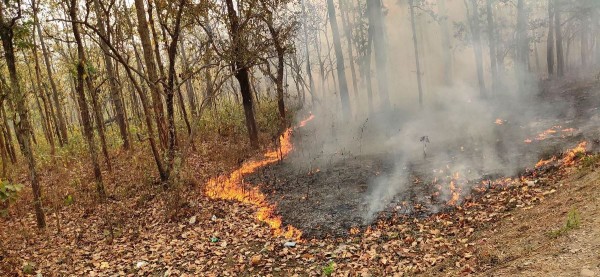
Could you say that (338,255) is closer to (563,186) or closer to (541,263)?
(541,263)

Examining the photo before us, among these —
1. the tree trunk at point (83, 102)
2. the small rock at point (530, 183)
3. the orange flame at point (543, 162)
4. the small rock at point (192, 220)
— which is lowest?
the small rock at point (530, 183)

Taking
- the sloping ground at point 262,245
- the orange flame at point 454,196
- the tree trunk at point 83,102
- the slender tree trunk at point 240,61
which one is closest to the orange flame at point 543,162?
the sloping ground at point 262,245

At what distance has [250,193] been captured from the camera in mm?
10656

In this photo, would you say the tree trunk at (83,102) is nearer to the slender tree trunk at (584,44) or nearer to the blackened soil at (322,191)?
the blackened soil at (322,191)

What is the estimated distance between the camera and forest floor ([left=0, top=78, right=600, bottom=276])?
16.6ft

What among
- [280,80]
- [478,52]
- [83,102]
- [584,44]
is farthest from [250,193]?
[584,44]

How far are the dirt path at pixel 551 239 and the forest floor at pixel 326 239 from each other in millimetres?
19

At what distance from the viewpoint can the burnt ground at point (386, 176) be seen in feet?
27.6

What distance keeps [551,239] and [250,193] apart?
7741 millimetres

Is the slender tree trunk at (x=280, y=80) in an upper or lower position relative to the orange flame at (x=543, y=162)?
upper

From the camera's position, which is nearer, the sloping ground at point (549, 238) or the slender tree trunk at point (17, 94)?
the sloping ground at point (549, 238)

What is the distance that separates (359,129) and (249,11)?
9.37 m

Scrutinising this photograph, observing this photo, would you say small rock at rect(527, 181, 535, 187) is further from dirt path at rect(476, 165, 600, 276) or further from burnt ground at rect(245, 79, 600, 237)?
burnt ground at rect(245, 79, 600, 237)

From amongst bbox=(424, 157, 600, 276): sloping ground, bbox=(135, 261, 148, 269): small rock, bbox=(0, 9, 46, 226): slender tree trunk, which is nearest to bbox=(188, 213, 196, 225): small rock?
bbox=(135, 261, 148, 269): small rock
